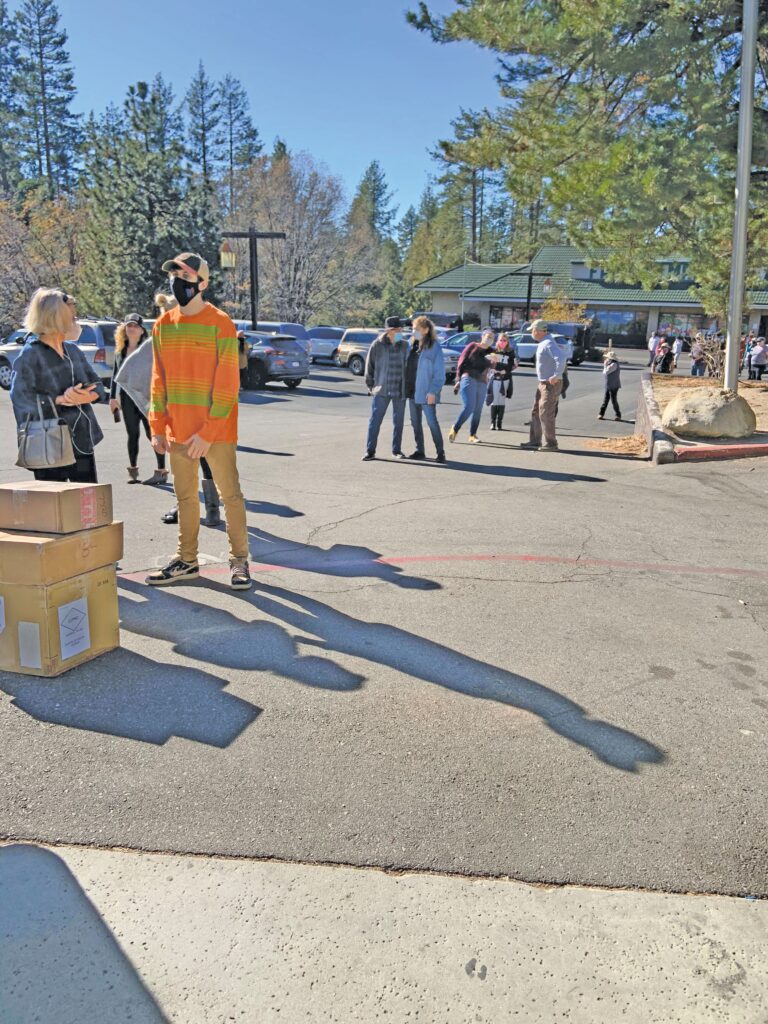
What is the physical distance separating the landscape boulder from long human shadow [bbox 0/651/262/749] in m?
9.30

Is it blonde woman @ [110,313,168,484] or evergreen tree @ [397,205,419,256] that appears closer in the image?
blonde woman @ [110,313,168,484]

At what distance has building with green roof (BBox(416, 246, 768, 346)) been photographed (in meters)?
53.8

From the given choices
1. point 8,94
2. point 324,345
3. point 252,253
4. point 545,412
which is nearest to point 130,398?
point 545,412

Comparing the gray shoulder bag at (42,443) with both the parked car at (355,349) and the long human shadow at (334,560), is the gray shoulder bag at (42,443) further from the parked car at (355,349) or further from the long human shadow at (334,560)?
the parked car at (355,349)

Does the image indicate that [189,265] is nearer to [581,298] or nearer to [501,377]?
[501,377]

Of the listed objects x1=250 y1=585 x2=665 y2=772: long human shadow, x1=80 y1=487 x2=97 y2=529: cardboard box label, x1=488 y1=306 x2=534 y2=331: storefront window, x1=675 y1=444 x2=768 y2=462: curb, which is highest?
x1=488 y1=306 x2=534 y2=331: storefront window

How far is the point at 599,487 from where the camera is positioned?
342 inches

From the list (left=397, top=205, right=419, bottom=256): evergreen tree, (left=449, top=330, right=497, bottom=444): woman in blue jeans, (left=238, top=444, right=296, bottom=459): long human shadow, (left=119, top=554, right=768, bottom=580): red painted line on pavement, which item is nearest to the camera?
(left=119, top=554, right=768, bottom=580): red painted line on pavement

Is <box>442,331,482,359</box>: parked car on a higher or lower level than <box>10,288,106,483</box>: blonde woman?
higher

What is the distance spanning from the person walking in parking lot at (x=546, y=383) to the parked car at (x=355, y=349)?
1951 centimetres

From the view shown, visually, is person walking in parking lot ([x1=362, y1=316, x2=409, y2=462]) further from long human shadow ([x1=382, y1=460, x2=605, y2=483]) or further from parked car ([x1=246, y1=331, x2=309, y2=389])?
parked car ([x1=246, y1=331, x2=309, y2=389])

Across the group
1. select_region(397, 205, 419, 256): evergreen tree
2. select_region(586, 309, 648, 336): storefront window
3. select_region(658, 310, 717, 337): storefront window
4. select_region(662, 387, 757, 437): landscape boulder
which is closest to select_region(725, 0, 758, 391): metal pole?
select_region(662, 387, 757, 437): landscape boulder

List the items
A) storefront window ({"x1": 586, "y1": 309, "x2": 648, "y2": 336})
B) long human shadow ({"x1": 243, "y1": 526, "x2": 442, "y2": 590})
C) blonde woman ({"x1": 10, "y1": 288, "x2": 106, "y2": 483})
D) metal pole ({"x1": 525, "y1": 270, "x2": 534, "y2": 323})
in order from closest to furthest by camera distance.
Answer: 1. blonde woman ({"x1": 10, "y1": 288, "x2": 106, "y2": 483})
2. long human shadow ({"x1": 243, "y1": 526, "x2": 442, "y2": 590})
3. metal pole ({"x1": 525, "y1": 270, "x2": 534, "y2": 323})
4. storefront window ({"x1": 586, "y1": 309, "x2": 648, "y2": 336})

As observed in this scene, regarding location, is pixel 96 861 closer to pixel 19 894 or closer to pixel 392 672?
pixel 19 894
